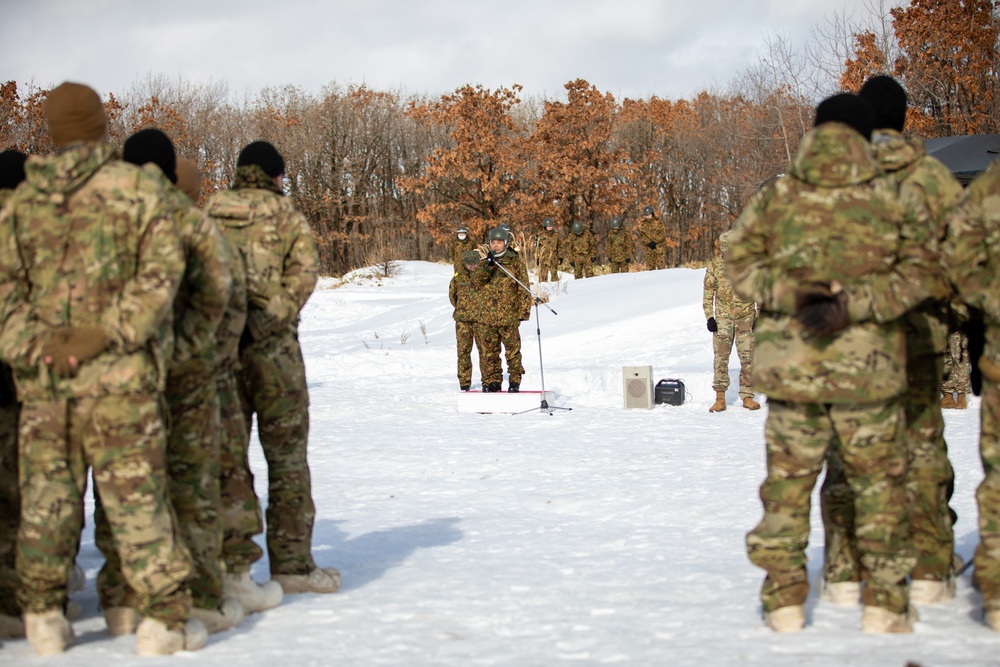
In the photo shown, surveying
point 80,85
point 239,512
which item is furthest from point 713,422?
point 80,85

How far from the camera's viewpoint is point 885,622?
435 centimetres

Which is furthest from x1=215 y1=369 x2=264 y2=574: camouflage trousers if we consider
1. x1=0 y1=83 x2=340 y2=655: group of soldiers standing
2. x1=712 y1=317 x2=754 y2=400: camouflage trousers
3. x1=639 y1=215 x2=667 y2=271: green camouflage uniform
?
x1=639 y1=215 x2=667 y2=271: green camouflage uniform

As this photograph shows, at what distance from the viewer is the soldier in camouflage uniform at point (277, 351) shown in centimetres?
532

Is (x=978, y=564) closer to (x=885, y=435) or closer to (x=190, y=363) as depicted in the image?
(x=885, y=435)

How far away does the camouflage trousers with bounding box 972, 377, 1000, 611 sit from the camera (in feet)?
14.3

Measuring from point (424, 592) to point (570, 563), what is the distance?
0.94 m

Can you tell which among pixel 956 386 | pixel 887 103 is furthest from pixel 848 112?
pixel 956 386

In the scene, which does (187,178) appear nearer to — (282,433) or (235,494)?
(282,433)

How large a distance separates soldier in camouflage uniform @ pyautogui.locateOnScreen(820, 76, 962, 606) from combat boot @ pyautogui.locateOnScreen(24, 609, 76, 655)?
3.25 m

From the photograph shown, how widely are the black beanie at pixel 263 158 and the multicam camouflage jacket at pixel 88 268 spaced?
1.22 metres

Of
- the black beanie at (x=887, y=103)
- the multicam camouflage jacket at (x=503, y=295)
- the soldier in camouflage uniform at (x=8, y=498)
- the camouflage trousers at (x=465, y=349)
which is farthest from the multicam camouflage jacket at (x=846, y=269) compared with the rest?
the camouflage trousers at (x=465, y=349)

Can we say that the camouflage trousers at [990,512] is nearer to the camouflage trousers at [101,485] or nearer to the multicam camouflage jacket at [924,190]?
the multicam camouflage jacket at [924,190]

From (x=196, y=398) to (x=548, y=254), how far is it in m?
22.6

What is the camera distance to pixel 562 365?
621 inches
